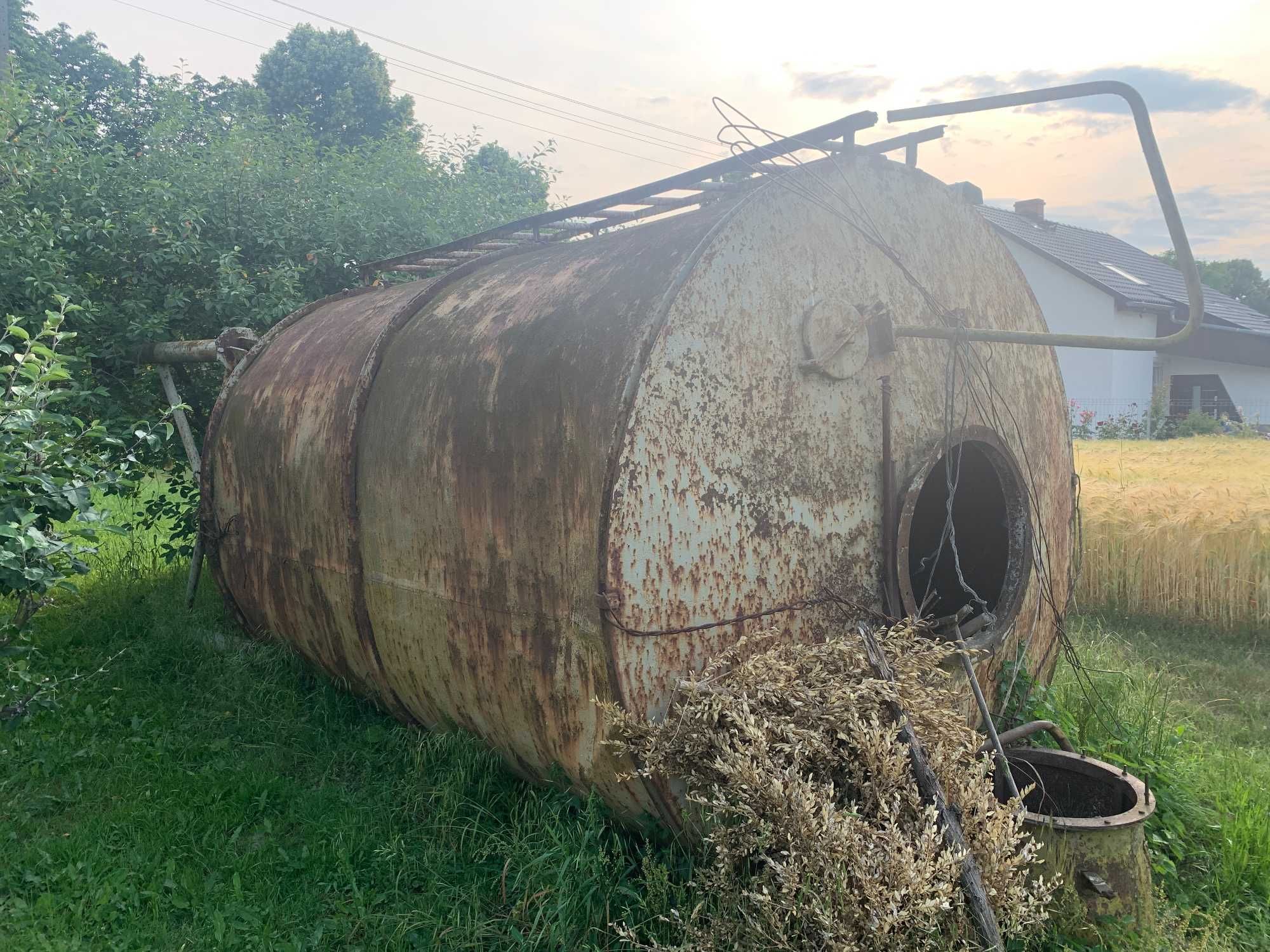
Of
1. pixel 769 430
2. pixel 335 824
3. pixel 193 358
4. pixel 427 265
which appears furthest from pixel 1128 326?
pixel 335 824

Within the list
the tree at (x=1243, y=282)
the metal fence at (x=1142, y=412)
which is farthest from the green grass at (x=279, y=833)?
the tree at (x=1243, y=282)

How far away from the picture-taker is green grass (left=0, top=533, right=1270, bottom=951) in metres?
3.19

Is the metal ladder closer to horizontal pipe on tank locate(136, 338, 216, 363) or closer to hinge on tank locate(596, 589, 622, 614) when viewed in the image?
hinge on tank locate(596, 589, 622, 614)

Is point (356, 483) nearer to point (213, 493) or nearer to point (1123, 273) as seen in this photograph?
point (213, 493)

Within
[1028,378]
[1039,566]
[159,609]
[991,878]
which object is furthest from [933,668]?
[159,609]

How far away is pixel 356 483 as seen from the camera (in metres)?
4.14

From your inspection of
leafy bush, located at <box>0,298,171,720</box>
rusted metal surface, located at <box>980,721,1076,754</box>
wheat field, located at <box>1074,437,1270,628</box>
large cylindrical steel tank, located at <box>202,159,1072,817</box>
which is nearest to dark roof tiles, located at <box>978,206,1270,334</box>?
wheat field, located at <box>1074,437,1270,628</box>

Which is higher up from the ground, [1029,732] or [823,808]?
[823,808]

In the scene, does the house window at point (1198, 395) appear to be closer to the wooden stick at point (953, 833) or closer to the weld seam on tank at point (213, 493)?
the weld seam on tank at point (213, 493)

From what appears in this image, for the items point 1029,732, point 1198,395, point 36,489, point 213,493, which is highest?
point 36,489

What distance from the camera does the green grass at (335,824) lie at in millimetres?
3191

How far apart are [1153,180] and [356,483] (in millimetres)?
3234

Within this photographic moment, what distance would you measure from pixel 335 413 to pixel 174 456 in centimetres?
394

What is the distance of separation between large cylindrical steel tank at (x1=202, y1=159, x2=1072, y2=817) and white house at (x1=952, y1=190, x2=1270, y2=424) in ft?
60.4
